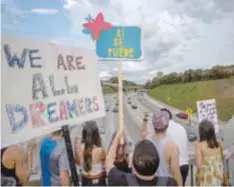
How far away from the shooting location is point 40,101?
2197 mm

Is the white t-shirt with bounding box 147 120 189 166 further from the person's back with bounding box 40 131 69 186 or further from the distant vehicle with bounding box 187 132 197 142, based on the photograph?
the person's back with bounding box 40 131 69 186

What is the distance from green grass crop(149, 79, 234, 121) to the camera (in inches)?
122

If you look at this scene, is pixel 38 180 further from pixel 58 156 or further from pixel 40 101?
pixel 40 101

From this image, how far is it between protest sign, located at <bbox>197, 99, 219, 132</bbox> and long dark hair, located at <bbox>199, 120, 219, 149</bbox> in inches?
8.7

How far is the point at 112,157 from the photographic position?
6.79 feet

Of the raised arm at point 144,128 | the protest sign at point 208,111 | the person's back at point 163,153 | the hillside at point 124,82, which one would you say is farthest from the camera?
the protest sign at point 208,111

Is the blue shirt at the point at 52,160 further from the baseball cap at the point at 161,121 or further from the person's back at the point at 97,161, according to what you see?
the baseball cap at the point at 161,121

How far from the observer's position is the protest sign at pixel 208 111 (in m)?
3.03

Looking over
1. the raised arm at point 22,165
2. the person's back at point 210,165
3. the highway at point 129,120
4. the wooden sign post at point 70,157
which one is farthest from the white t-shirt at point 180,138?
the raised arm at point 22,165

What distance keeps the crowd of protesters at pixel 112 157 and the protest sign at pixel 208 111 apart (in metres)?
0.20

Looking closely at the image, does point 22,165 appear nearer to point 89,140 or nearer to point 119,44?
point 89,140

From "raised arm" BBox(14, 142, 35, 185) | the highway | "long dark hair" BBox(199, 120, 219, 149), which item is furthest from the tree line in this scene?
"raised arm" BBox(14, 142, 35, 185)

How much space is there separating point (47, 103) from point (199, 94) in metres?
1.25

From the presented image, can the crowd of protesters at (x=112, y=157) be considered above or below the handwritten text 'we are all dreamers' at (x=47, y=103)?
below
